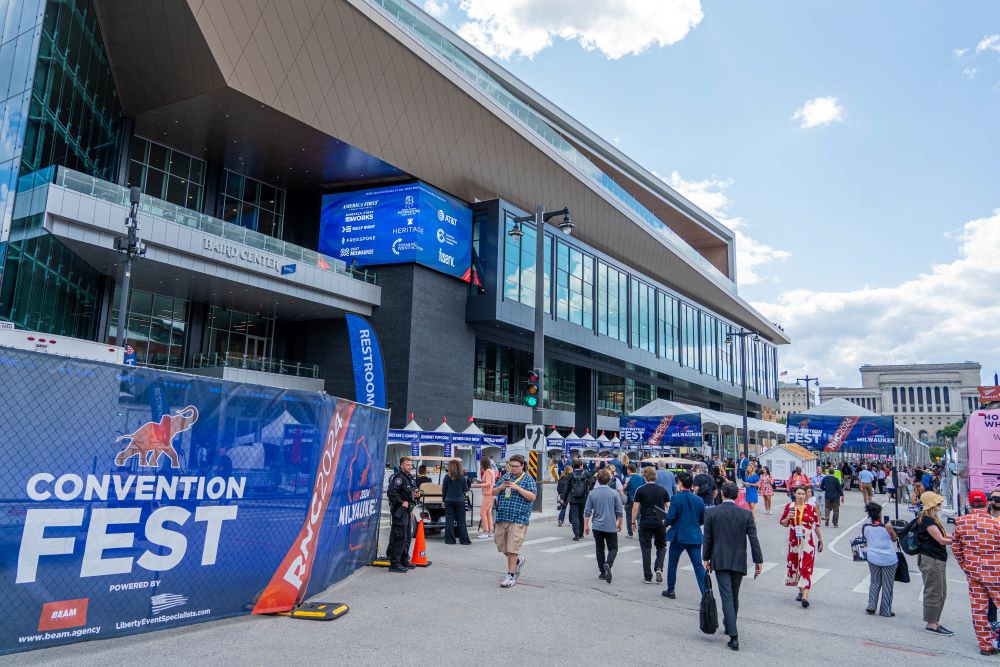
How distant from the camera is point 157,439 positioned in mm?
6191

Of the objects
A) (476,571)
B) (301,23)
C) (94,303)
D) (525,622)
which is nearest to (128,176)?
(94,303)

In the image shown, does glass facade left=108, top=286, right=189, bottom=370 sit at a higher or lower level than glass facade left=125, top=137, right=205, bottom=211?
Result: lower

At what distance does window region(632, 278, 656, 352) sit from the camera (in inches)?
2137

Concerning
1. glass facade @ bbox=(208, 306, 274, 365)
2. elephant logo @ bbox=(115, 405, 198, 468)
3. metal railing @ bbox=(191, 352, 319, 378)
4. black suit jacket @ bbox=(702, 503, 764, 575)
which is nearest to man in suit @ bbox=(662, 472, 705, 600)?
black suit jacket @ bbox=(702, 503, 764, 575)

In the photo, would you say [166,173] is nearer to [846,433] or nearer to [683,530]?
[683,530]

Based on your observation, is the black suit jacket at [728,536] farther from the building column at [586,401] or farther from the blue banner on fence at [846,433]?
the building column at [586,401]

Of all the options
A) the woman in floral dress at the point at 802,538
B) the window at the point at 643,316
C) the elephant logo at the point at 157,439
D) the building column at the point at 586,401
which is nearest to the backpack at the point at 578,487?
the woman in floral dress at the point at 802,538

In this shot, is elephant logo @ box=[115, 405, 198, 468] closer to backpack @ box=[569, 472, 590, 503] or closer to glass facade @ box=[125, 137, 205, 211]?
backpack @ box=[569, 472, 590, 503]

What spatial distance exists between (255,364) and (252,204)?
8.98 meters

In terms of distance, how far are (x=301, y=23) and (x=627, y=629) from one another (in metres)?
24.3

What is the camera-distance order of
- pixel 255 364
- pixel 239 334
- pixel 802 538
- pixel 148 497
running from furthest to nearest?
1. pixel 239 334
2. pixel 255 364
3. pixel 802 538
4. pixel 148 497

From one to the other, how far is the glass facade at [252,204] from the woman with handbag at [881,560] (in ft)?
103

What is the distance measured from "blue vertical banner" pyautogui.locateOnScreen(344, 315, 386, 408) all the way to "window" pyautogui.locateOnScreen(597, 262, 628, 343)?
2942 cm

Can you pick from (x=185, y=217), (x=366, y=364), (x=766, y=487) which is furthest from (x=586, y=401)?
(x=185, y=217)
